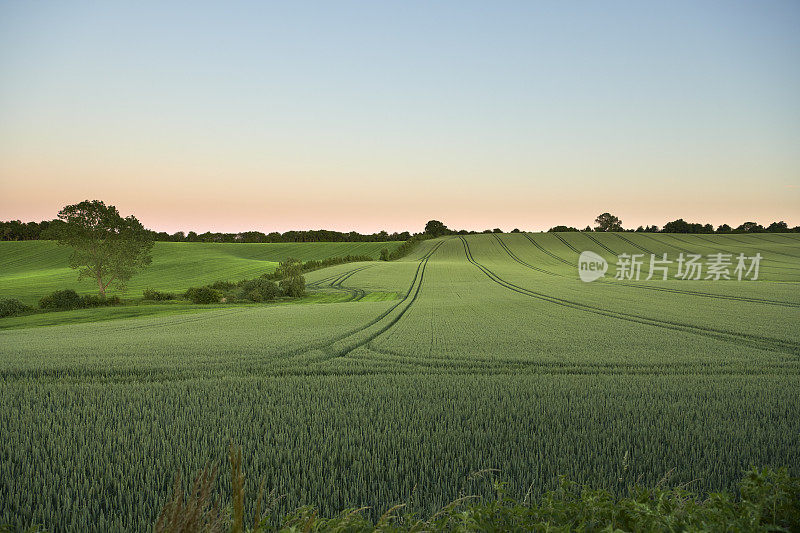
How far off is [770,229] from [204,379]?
16872cm

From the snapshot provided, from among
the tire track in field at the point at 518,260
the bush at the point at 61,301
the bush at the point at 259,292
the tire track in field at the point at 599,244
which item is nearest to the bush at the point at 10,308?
the bush at the point at 61,301

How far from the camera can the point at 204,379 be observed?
32.8 ft

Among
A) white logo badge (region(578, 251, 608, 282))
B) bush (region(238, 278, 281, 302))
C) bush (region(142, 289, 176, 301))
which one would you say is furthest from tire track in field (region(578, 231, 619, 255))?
bush (region(142, 289, 176, 301))

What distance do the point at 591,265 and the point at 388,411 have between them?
72.1 metres

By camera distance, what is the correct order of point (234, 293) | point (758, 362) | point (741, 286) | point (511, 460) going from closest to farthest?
point (511, 460)
point (758, 362)
point (741, 286)
point (234, 293)

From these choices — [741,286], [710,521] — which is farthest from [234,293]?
Result: [741,286]

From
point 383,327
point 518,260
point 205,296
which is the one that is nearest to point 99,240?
point 205,296

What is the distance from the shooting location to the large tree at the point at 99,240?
45469 mm

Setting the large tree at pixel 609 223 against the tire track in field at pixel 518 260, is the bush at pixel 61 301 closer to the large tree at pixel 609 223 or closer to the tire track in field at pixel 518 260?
the tire track in field at pixel 518 260

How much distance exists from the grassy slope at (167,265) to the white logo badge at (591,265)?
4719 cm

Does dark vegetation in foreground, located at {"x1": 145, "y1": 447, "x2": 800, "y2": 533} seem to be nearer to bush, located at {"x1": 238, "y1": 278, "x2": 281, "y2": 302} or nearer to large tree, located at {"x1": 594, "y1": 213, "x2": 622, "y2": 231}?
bush, located at {"x1": 238, "y1": 278, "x2": 281, "y2": 302}

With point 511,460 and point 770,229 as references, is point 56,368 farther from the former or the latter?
point 770,229

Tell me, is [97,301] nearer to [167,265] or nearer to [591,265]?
[167,265]

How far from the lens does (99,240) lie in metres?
47.3
